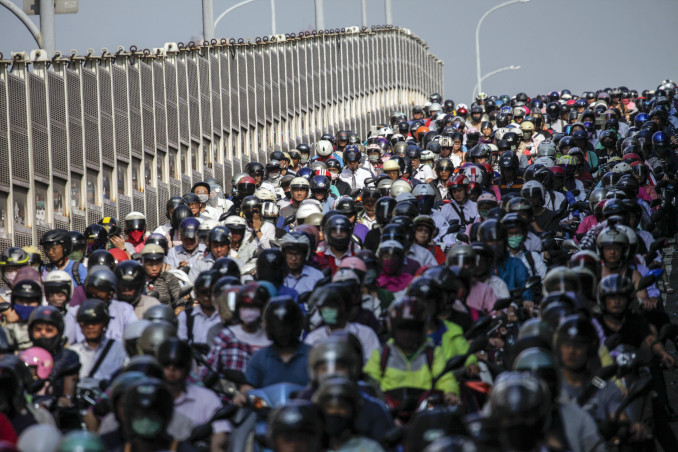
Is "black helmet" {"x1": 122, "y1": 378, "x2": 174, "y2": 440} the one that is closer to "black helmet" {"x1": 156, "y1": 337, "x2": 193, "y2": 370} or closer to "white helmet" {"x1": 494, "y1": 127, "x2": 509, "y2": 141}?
"black helmet" {"x1": 156, "y1": 337, "x2": 193, "y2": 370}

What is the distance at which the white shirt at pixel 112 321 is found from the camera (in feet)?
39.8

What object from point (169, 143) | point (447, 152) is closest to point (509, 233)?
point (447, 152)

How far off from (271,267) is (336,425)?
20.0ft

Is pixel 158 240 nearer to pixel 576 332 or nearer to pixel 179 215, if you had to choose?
pixel 179 215

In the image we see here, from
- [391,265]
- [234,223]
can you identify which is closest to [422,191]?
[234,223]

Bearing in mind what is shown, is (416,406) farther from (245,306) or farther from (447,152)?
(447,152)

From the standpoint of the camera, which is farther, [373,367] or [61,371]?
[61,371]

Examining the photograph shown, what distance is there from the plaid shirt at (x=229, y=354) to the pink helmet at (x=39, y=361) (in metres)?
1.44

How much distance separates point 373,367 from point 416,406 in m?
0.44

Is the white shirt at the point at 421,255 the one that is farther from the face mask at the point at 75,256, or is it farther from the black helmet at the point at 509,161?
the black helmet at the point at 509,161

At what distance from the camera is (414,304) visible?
32.5ft

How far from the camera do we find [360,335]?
35.2 feet

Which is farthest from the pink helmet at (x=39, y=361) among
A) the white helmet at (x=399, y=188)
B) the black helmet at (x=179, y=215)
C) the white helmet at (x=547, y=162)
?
the white helmet at (x=547, y=162)

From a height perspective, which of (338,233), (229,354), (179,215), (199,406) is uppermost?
(179,215)
